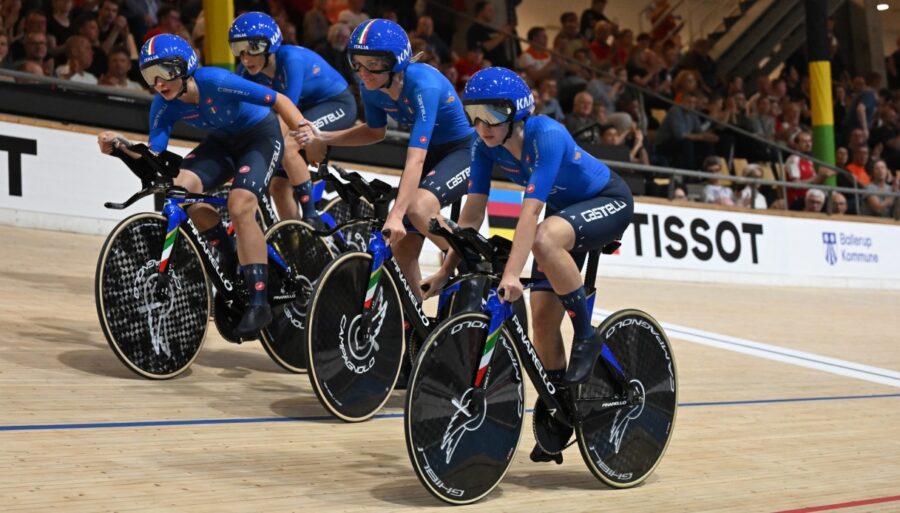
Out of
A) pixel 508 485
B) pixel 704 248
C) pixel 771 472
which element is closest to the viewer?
pixel 508 485

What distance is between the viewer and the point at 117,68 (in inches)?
365

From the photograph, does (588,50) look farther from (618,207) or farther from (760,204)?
(618,207)

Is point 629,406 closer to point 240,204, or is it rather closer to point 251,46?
point 240,204

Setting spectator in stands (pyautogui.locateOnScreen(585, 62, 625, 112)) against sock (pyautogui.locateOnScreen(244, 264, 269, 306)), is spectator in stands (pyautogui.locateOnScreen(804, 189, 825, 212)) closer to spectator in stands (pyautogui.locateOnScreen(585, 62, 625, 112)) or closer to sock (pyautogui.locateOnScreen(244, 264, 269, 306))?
spectator in stands (pyautogui.locateOnScreen(585, 62, 625, 112))

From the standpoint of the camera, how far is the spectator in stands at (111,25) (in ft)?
31.2

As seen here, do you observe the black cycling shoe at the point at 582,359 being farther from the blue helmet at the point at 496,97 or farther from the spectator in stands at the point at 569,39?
the spectator in stands at the point at 569,39

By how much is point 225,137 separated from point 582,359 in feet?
6.86

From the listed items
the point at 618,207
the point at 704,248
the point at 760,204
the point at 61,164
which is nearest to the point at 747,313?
the point at 704,248

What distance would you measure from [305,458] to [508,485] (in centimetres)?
70

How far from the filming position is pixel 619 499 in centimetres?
403

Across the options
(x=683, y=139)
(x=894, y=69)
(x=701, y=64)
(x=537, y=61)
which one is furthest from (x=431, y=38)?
(x=894, y=69)

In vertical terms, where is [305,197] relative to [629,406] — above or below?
above

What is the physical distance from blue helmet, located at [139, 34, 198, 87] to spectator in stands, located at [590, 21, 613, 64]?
10412mm

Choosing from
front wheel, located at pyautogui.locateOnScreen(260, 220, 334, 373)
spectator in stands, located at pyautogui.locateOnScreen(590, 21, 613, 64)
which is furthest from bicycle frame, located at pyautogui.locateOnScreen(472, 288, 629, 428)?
spectator in stands, located at pyautogui.locateOnScreen(590, 21, 613, 64)
